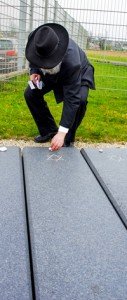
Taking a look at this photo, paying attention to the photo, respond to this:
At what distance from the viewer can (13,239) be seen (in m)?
1.75

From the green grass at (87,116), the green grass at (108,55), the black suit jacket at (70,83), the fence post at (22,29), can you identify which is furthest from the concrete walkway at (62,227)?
the green grass at (108,55)

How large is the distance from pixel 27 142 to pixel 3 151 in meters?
0.95

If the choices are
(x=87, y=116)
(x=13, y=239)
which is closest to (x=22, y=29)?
(x=87, y=116)

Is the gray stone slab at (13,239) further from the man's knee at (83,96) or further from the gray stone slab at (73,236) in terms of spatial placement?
the man's knee at (83,96)

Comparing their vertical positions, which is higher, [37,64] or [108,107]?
[37,64]

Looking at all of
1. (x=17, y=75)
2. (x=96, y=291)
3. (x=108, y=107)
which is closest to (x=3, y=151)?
(x=96, y=291)

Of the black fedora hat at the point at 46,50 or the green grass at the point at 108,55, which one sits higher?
the black fedora hat at the point at 46,50

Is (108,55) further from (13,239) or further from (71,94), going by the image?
(13,239)

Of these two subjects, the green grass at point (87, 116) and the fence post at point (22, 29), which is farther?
the fence post at point (22, 29)

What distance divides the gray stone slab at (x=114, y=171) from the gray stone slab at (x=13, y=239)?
54cm

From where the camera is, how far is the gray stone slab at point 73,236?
148 centimetres

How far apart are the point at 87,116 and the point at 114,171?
2424 millimetres

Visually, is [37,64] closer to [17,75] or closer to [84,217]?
[84,217]

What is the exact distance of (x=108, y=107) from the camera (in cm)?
589
